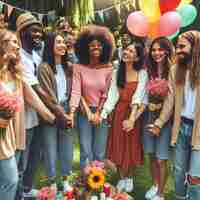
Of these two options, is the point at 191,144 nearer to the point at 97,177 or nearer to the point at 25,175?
the point at 97,177

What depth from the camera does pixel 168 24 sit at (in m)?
4.98

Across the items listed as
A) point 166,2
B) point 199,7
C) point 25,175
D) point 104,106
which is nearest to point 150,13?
point 166,2

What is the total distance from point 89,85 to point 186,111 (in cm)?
111

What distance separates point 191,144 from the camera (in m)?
3.77

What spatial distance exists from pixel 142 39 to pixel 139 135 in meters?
1.13

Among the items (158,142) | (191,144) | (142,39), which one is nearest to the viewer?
A: (191,144)

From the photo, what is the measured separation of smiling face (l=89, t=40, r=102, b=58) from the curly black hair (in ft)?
0.11

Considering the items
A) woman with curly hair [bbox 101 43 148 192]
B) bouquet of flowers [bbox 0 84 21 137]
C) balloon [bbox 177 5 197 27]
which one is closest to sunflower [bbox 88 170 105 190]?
bouquet of flowers [bbox 0 84 21 137]

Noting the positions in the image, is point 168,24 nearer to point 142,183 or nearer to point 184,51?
point 184,51

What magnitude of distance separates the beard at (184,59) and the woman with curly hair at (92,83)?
2.92 feet

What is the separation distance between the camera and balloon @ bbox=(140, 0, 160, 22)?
5.07 metres

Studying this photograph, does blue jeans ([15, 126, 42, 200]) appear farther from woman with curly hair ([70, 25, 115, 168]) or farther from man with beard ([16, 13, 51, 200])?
woman with curly hair ([70, 25, 115, 168])

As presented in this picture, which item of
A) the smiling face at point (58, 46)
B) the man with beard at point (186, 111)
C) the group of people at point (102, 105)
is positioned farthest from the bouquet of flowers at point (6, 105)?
the man with beard at point (186, 111)

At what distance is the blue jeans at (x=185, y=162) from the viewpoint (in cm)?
377
